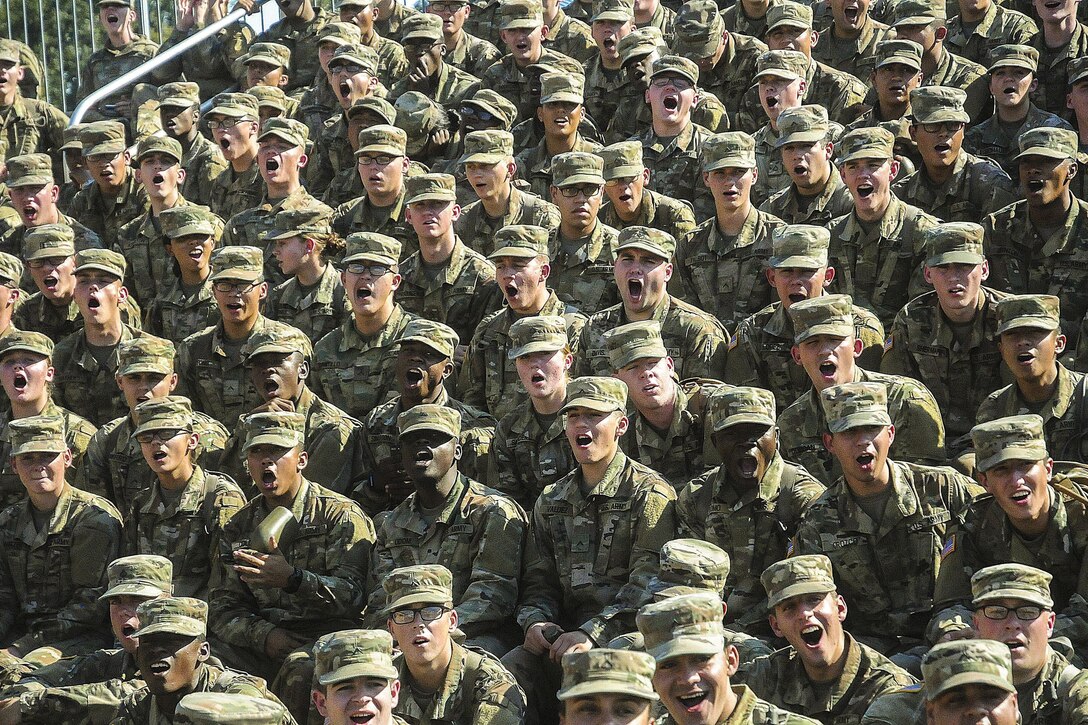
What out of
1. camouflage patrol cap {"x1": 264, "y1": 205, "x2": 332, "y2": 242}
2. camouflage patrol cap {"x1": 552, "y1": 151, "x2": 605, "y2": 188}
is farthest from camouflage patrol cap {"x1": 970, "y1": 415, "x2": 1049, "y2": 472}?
camouflage patrol cap {"x1": 264, "y1": 205, "x2": 332, "y2": 242}

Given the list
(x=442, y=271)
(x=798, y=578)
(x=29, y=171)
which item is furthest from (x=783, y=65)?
→ (x=798, y=578)

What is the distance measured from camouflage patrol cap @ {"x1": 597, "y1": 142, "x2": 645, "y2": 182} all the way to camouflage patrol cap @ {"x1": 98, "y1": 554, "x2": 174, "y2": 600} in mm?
3675

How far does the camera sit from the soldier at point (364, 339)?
11328 millimetres

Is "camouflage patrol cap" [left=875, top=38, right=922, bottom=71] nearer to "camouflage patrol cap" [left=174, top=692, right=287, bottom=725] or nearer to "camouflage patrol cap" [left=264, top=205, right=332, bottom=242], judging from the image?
"camouflage patrol cap" [left=264, top=205, right=332, bottom=242]

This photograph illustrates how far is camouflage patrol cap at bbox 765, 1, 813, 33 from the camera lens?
13.5 metres

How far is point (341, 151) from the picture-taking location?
1394 centimetres

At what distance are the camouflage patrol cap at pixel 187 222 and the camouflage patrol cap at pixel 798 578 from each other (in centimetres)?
518

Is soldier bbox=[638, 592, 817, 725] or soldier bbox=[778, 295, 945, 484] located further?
soldier bbox=[778, 295, 945, 484]

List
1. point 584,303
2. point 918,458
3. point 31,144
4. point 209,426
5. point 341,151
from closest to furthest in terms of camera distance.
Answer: point 918,458 → point 209,426 → point 584,303 → point 341,151 → point 31,144

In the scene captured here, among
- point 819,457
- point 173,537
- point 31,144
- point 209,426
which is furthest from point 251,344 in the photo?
point 31,144

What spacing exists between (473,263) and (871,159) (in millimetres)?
2279

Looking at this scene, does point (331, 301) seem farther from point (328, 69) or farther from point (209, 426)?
point (328, 69)

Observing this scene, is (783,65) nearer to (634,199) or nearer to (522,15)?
(634,199)

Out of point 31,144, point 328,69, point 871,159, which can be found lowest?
point 31,144
